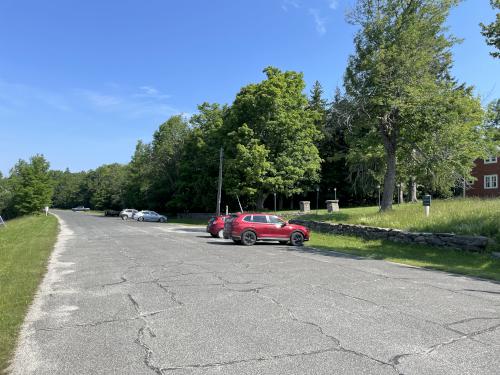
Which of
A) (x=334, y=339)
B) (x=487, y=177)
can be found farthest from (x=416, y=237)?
(x=487, y=177)

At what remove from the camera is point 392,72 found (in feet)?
90.3

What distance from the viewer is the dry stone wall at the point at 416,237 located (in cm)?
1669

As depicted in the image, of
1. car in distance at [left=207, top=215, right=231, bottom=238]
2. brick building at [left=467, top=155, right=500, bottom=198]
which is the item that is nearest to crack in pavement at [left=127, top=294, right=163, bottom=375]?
car in distance at [left=207, top=215, right=231, bottom=238]

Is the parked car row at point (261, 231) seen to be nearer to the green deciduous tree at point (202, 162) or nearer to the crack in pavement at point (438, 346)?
the crack in pavement at point (438, 346)

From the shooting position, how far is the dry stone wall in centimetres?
1669

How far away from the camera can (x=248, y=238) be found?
20.9 meters

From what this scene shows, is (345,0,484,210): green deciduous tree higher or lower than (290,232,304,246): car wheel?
higher

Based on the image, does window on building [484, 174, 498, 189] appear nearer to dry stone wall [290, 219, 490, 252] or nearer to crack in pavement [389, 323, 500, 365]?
dry stone wall [290, 219, 490, 252]

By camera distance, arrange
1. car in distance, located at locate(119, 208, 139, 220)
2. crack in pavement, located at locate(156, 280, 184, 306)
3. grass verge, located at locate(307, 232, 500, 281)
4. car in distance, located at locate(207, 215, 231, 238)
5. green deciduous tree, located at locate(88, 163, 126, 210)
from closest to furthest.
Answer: crack in pavement, located at locate(156, 280, 184, 306)
grass verge, located at locate(307, 232, 500, 281)
car in distance, located at locate(207, 215, 231, 238)
car in distance, located at locate(119, 208, 139, 220)
green deciduous tree, located at locate(88, 163, 126, 210)

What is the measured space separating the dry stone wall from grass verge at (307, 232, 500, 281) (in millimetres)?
298

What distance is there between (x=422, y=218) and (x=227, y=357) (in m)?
18.6

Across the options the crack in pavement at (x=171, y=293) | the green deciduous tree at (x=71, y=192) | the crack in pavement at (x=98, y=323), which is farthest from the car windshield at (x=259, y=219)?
the green deciduous tree at (x=71, y=192)

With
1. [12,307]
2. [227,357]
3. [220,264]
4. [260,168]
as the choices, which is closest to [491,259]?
[220,264]

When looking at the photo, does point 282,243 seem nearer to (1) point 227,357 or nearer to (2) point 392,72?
(2) point 392,72
